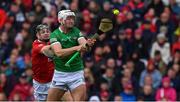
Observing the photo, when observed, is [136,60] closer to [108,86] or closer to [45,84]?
[108,86]

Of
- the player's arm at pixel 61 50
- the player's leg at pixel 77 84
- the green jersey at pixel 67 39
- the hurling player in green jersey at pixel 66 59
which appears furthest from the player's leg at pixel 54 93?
the player's arm at pixel 61 50

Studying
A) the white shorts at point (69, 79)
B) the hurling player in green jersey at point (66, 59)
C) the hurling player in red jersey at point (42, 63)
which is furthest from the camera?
the hurling player in red jersey at point (42, 63)

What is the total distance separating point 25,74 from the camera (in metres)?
23.2

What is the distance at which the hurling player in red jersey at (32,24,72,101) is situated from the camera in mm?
16609

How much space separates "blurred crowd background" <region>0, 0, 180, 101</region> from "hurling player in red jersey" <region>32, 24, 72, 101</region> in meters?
4.34

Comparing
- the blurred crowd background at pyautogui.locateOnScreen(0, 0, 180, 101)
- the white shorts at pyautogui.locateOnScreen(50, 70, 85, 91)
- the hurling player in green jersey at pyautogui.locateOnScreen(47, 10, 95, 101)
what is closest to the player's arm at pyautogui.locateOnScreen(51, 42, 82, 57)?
the hurling player in green jersey at pyautogui.locateOnScreen(47, 10, 95, 101)

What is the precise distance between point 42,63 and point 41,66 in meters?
0.07

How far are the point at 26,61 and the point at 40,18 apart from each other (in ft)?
6.30

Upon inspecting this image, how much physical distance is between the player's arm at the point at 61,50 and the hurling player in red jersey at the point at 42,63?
1.23ft

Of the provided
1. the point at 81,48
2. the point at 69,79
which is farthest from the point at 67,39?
the point at 69,79

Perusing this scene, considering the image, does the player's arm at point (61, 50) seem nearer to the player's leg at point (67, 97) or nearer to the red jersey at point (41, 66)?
the red jersey at point (41, 66)

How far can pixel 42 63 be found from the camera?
17.0 m

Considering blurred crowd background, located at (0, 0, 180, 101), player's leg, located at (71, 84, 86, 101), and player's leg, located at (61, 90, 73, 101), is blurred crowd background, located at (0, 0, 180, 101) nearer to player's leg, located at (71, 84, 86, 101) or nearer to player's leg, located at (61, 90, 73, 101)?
player's leg, located at (61, 90, 73, 101)

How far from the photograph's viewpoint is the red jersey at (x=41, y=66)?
55.4ft
